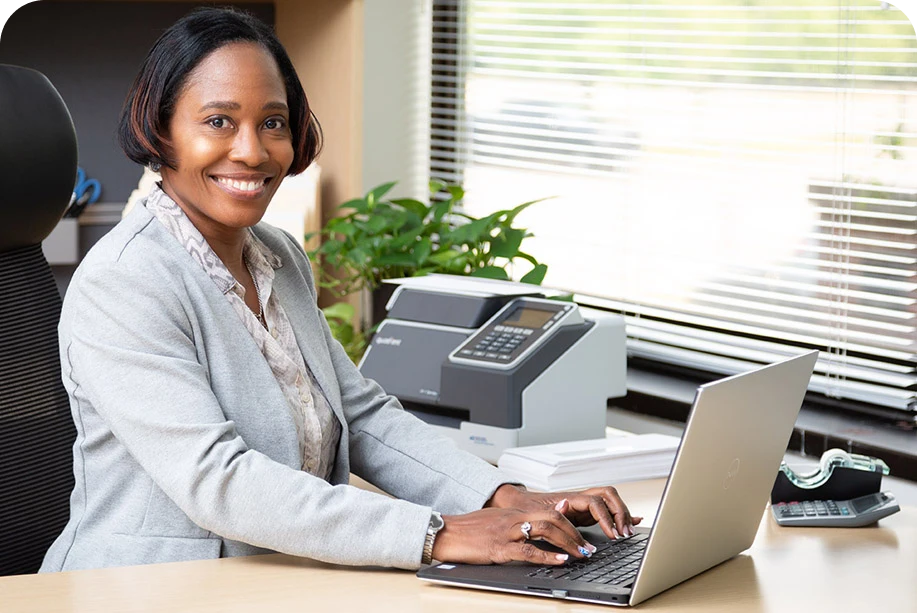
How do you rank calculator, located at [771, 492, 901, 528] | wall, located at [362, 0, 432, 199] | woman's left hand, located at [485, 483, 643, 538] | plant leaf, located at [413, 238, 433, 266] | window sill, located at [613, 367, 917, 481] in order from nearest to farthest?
woman's left hand, located at [485, 483, 643, 538] → calculator, located at [771, 492, 901, 528] → window sill, located at [613, 367, 917, 481] → plant leaf, located at [413, 238, 433, 266] → wall, located at [362, 0, 432, 199]

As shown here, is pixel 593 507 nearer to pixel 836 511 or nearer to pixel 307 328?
pixel 836 511

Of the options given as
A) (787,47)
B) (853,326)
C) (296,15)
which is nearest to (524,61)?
(296,15)

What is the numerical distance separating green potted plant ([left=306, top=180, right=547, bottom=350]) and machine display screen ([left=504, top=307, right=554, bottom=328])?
0.52m

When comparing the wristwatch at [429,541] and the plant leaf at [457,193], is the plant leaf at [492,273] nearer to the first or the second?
the plant leaf at [457,193]

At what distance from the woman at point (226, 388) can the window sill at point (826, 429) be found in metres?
0.89

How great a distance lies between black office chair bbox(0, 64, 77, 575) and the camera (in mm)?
1574

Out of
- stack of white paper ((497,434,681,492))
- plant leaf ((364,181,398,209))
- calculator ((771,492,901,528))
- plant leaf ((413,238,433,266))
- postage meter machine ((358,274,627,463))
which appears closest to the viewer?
calculator ((771,492,901,528))

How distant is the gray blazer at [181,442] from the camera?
127 centimetres

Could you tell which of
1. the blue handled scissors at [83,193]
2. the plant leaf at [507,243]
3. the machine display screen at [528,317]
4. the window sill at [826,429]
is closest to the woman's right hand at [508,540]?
the machine display screen at [528,317]

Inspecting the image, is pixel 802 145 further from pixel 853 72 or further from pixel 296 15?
pixel 296 15

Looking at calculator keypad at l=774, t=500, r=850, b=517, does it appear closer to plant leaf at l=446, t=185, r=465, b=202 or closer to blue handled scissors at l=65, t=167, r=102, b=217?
plant leaf at l=446, t=185, r=465, b=202

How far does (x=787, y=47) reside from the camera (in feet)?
7.86

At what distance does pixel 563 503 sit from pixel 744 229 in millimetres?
1280

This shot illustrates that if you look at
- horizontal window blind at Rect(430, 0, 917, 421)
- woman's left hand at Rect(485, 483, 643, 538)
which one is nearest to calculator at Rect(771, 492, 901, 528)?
woman's left hand at Rect(485, 483, 643, 538)
